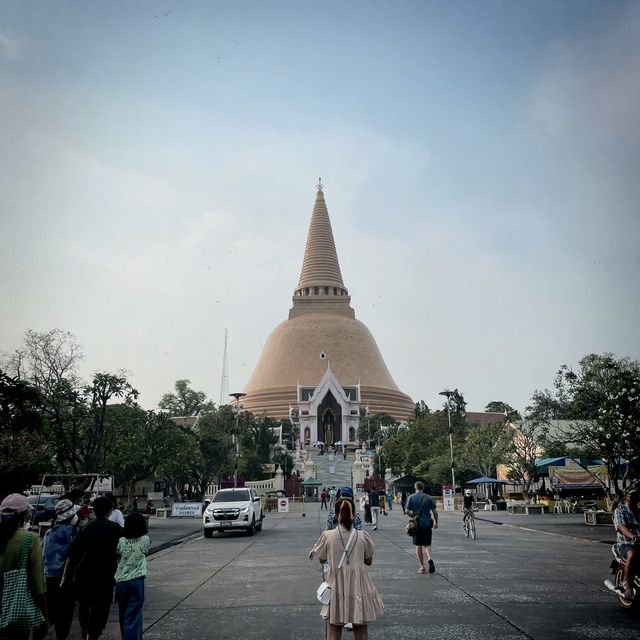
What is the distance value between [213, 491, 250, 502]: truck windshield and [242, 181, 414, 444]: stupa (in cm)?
5650

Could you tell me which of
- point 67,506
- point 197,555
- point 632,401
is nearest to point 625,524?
point 67,506

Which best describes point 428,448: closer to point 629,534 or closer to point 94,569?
point 629,534

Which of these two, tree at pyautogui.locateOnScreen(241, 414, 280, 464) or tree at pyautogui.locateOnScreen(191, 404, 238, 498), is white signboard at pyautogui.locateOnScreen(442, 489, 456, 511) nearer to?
tree at pyautogui.locateOnScreen(191, 404, 238, 498)

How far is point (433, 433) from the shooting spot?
172 feet

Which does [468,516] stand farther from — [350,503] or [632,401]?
[350,503]

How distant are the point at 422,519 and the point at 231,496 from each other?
12.6 m

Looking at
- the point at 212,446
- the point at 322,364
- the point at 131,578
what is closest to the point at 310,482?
the point at 212,446

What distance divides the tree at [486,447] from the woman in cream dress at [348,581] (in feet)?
126

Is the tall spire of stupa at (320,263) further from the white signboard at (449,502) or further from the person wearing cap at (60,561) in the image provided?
the person wearing cap at (60,561)

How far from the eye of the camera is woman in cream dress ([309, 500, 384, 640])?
5355 mm

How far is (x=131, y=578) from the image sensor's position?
21.0 ft

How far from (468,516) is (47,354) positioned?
16.6 metres

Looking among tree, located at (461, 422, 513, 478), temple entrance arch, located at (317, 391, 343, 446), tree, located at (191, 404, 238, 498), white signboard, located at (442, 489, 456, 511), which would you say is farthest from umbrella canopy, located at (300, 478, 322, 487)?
temple entrance arch, located at (317, 391, 343, 446)

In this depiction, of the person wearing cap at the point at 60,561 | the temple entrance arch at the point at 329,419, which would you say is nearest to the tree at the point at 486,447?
the temple entrance arch at the point at 329,419
